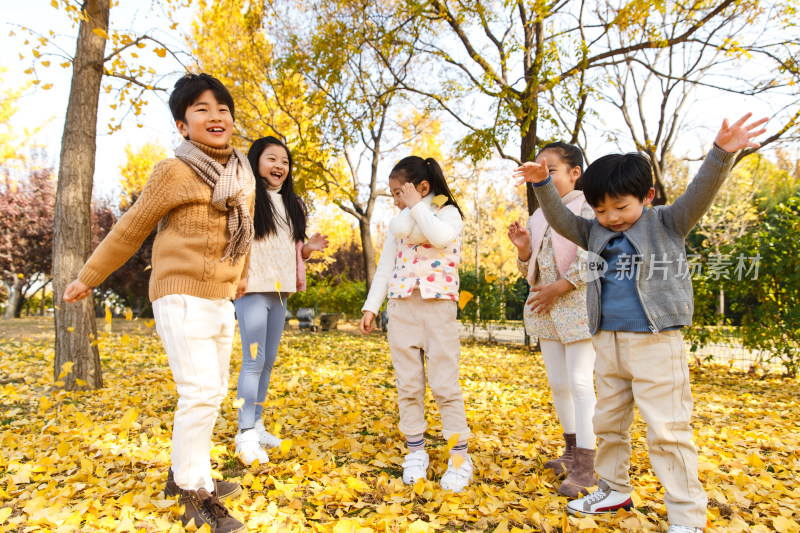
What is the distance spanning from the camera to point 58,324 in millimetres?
4383

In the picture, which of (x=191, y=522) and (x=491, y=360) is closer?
(x=191, y=522)

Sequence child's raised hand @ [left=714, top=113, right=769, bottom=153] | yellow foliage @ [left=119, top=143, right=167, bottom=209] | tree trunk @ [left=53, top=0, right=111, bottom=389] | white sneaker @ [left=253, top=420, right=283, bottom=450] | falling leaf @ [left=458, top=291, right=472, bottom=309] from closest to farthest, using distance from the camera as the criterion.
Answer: child's raised hand @ [left=714, top=113, right=769, bottom=153] → white sneaker @ [left=253, top=420, right=283, bottom=450] → falling leaf @ [left=458, top=291, right=472, bottom=309] → tree trunk @ [left=53, top=0, right=111, bottom=389] → yellow foliage @ [left=119, top=143, right=167, bottom=209]

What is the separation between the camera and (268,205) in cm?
293

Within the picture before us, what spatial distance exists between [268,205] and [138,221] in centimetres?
105

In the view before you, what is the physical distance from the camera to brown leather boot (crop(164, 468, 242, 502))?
6.97ft

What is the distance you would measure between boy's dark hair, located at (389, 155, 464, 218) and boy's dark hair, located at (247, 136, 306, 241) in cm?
81

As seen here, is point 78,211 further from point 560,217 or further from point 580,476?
point 580,476

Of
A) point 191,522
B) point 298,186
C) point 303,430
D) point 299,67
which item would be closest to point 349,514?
point 191,522

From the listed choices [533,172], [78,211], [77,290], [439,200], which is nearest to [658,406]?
[533,172]

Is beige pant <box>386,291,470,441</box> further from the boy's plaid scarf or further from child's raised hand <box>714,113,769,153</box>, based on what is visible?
child's raised hand <box>714,113,769,153</box>

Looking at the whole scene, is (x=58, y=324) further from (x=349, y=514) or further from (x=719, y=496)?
(x=719, y=496)

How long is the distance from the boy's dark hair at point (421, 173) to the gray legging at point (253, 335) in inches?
41.4

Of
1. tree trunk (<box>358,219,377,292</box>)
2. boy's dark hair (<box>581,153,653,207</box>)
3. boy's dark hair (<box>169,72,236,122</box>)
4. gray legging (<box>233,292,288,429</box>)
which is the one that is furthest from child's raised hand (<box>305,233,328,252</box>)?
tree trunk (<box>358,219,377,292</box>)

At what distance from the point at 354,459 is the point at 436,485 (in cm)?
62
